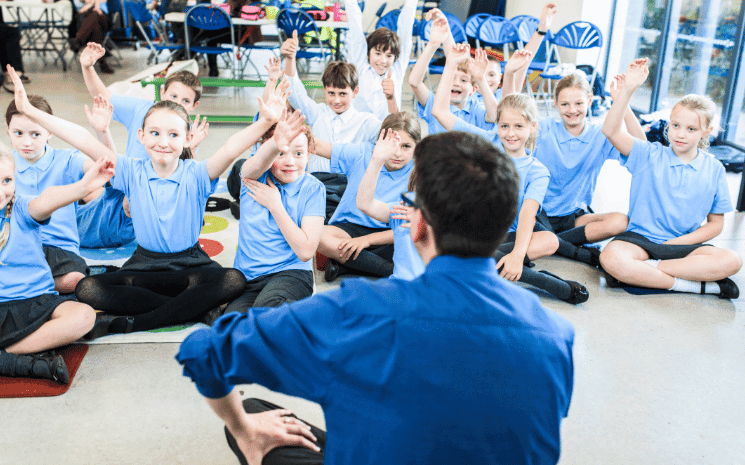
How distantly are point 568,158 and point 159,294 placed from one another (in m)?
2.03

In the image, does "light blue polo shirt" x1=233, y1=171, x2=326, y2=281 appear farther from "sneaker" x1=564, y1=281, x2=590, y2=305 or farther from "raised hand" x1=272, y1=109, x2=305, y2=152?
"sneaker" x1=564, y1=281, x2=590, y2=305

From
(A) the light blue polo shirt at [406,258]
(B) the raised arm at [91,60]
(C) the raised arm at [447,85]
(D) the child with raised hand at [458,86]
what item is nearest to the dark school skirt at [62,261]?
(B) the raised arm at [91,60]

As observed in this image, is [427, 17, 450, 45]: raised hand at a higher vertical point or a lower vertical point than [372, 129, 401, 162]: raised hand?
higher

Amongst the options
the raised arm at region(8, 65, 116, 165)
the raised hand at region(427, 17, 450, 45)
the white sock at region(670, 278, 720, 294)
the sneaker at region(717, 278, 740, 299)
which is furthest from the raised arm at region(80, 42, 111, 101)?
the sneaker at region(717, 278, 740, 299)

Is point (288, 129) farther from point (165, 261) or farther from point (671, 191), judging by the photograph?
point (671, 191)

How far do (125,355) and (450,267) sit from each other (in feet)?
5.06

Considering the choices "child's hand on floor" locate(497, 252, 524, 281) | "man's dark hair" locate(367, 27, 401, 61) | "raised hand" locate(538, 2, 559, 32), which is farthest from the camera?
"man's dark hair" locate(367, 27, 401, 61)

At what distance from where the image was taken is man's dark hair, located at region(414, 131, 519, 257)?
880 mm

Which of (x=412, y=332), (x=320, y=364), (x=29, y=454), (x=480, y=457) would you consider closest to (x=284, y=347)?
(x=320, y=364)

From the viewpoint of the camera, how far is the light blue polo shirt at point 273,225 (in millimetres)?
2295

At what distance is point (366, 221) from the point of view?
2852mm

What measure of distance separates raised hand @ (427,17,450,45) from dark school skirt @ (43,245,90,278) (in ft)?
6.27

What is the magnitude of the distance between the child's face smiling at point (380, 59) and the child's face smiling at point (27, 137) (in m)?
2.16

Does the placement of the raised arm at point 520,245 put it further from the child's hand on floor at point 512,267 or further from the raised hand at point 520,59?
the raised hand at point 520,59
